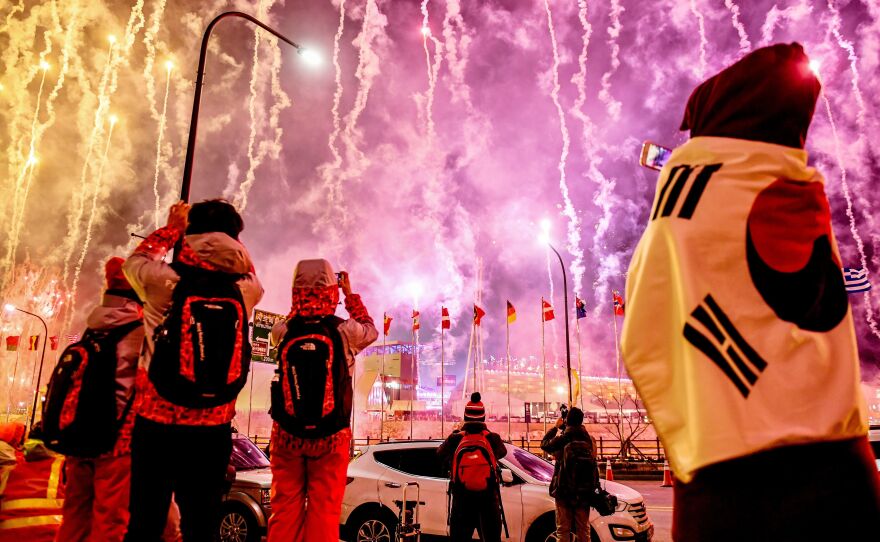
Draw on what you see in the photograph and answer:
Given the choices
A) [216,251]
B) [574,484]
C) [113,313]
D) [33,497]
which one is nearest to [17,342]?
[33,497]

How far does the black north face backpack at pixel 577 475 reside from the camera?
22.8 feet

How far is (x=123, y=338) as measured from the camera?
4.39m

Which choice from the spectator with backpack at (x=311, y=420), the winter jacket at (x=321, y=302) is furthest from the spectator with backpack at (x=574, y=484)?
the spectator with backpack at (x=311, y=420)

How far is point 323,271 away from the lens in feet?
15.8

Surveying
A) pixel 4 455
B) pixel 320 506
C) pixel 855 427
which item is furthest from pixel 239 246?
pixel 855 427

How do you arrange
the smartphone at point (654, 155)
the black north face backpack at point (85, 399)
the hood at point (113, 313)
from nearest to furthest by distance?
the smartphone at point (654, 155), the black north face backpack at point (85, 399), the hood at point (113, 313)

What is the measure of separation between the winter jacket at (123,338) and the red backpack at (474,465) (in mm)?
3785

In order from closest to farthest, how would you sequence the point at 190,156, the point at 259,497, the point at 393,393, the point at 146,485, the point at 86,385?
the point at 146,485 < the point at 86,385 < the point at 259,497 < the point at 190,156 < the point at 393,393

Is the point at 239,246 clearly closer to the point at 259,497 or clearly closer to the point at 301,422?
the point at 301,422

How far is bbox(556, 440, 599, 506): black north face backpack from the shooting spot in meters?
6.95

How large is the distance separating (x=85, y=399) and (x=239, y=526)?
5401mm

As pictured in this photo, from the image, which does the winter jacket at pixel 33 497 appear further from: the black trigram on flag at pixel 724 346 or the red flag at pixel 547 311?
the red flag at pixel 547 311

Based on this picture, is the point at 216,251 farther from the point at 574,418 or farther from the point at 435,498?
the point at 435,498

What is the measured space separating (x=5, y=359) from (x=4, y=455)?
81.8 meters
